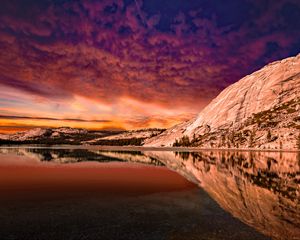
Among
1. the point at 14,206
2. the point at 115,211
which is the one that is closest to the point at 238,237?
the point at 115,211

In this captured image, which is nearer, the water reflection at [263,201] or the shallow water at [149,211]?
the shallow water at [149,211]

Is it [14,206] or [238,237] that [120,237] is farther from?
[14,206]

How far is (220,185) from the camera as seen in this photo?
39562 mm

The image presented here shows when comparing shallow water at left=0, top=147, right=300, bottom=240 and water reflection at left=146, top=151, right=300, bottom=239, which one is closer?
shallow water at left=0, top=147, right=300, bottom=240

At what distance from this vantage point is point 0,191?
33562 millimetres

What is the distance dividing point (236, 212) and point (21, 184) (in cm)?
2880

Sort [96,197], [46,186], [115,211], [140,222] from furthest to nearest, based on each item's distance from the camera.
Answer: [46,186]
[96,197]
[115,211]
[140,222]

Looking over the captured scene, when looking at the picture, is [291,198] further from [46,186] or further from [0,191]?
[0,191]

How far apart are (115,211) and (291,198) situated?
19.3 m

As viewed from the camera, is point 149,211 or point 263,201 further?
point 263,201

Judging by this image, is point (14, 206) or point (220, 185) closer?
point (14, 206)

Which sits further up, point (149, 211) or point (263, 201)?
point (263, 201)

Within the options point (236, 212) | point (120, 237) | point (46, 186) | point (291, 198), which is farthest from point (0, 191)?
point (291, 198)

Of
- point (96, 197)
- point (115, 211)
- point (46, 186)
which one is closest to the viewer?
point (115, 211)
